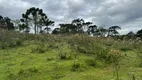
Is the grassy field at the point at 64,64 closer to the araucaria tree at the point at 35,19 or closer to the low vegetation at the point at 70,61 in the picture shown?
the low vegetation at the point at 70,61

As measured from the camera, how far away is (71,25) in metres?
46.3

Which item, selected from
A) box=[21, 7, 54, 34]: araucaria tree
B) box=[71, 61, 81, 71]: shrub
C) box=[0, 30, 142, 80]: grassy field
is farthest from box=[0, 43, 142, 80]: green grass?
box=[21, 7, 54, 34]: araucaria tree

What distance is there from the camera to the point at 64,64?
34.5 ft

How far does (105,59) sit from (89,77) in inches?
110

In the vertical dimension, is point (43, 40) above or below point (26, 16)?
below

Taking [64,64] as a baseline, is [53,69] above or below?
below

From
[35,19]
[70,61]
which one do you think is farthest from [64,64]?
[35,19]

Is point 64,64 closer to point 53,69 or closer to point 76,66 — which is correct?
point 76,66

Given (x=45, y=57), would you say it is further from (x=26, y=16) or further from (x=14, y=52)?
(x=26, y=16)

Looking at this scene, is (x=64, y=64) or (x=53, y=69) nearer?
(x=53, y=69)

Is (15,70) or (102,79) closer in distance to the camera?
(102,79)

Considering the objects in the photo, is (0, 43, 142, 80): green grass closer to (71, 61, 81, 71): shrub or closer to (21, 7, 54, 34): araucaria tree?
(71, 61, 81, 71): shrub

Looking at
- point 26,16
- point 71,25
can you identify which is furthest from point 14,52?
point 71,25

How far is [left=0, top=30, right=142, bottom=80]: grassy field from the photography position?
364 inches
